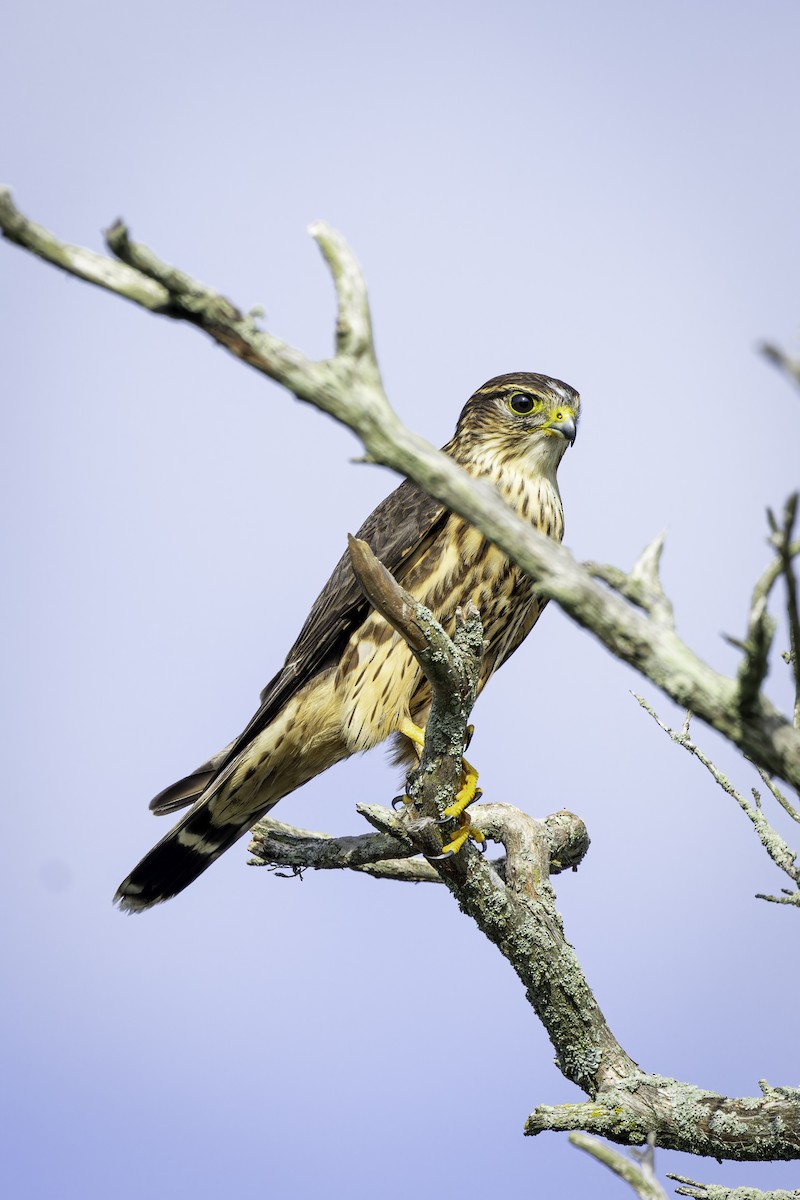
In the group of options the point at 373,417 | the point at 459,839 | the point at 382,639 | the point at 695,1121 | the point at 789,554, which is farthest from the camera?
the point at 382,639

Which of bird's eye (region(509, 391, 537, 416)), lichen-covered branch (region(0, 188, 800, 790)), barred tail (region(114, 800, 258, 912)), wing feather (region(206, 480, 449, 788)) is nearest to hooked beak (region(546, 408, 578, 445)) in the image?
bird's eye (region(509, 391, 537, 416))

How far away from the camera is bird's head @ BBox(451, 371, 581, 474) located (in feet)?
15.7

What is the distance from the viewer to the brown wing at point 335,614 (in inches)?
172

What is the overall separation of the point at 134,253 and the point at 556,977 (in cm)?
256

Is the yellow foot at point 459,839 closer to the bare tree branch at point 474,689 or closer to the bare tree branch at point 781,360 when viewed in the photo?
the bare tree branch at point 474,689

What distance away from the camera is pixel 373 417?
1692 mm

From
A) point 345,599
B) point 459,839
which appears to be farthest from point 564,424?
point 459,839

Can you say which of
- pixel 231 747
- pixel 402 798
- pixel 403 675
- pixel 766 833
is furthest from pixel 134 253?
pixel 231 747

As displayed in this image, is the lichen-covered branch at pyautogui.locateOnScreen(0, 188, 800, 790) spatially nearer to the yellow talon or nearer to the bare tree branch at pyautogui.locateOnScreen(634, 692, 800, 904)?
the bare tree branch at pyautogui.locateOnScreen(634, 692, 800, 904)

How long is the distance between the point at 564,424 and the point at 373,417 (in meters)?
3.19

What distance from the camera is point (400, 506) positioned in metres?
4.54

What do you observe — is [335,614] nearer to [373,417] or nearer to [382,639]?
[382,639]

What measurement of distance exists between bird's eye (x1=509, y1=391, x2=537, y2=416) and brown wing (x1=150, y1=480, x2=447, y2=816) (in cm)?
54

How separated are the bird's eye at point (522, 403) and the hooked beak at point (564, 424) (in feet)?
0.33
